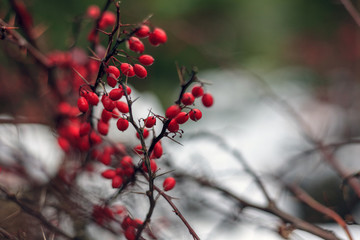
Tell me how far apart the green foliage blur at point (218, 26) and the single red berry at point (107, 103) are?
839mm

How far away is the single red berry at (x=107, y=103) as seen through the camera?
0.43 m

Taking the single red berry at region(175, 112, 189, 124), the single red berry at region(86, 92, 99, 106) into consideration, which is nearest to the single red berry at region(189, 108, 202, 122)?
the single red berry at region(175, 112, 189, 124)

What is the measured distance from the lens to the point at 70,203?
1.84 feet

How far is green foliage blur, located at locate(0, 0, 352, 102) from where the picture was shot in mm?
1306

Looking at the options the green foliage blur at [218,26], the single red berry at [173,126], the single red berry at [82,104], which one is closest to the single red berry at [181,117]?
the single red berry at [173,126]

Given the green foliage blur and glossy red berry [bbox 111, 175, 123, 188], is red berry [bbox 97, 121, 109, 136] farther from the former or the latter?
the green foliage blur

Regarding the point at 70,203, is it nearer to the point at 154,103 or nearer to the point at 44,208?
the point at 44,208

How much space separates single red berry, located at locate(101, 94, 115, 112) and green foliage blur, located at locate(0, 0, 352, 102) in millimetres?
839

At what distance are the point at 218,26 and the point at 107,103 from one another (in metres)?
1.64

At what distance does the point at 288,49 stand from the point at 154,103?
3.82 feet

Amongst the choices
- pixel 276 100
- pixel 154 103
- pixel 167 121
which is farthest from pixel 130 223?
pixel 154 103

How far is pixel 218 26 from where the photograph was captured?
6.48ft

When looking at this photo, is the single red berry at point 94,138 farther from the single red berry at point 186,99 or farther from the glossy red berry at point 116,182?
the single red berry at point 186,99

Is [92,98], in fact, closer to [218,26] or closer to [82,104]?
[82,104]
